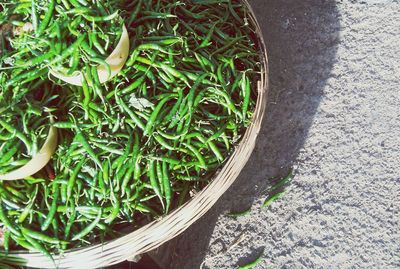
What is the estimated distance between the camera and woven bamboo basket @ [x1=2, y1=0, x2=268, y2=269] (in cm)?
229

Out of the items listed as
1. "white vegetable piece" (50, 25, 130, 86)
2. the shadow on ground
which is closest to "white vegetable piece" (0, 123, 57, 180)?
"white vegetable piece" (50, 25, 130, 86)

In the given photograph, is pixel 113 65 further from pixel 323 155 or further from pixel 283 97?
pixel 323 155

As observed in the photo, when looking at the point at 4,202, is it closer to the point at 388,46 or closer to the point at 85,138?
the point at 85,138

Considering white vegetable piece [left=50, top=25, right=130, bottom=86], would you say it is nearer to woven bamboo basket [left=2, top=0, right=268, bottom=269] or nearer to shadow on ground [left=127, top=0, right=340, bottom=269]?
woven bamboo basket [left=2, top=0, right=268, bottom=269]

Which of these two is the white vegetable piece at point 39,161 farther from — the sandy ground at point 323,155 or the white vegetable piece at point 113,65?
the sandy ground at point 323,155

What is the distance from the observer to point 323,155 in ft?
9.56

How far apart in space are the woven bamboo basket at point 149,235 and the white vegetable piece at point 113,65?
627 millimetres

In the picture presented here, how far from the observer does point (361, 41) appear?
3066 millimetres

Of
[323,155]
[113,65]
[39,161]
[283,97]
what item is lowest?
[323,155]

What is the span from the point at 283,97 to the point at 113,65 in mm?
1189

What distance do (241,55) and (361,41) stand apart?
0.92m

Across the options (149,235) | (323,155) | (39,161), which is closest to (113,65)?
(39,161)

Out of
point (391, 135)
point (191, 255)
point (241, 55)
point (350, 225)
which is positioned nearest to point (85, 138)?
point (241, 55)

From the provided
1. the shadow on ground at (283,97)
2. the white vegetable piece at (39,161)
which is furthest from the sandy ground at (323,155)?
the white vegetable piece at (39,161)
